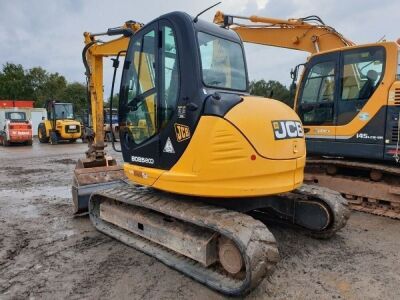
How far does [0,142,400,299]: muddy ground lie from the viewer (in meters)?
3.56

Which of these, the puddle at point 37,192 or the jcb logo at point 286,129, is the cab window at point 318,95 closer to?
the jcb logo at point 286,129

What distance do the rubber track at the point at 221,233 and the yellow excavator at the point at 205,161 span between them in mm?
10

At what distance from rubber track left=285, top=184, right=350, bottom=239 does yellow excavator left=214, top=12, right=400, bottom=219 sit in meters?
1.71

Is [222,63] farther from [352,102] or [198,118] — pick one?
[352,102]

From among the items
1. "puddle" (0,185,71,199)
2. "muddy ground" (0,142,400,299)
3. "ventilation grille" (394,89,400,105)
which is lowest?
"puddle" (0,185,71,199)

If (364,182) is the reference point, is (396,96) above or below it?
above

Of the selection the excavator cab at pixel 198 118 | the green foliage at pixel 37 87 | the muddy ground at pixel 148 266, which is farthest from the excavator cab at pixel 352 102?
the green foliage at pixel 37 87

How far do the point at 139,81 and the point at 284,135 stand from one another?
73.4 inches

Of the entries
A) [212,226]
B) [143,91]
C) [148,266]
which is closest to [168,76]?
[143,91]

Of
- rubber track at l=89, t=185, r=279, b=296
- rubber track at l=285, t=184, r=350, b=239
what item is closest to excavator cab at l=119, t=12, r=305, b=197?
rubber track at l=89, t=185, r=279, b=296

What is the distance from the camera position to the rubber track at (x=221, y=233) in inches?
128

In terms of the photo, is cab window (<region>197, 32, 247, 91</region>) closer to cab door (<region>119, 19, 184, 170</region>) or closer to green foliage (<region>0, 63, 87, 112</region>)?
cab door (<region>119, 19, 184, 170</region>)

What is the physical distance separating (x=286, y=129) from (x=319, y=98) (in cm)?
328

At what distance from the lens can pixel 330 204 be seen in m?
4.56
